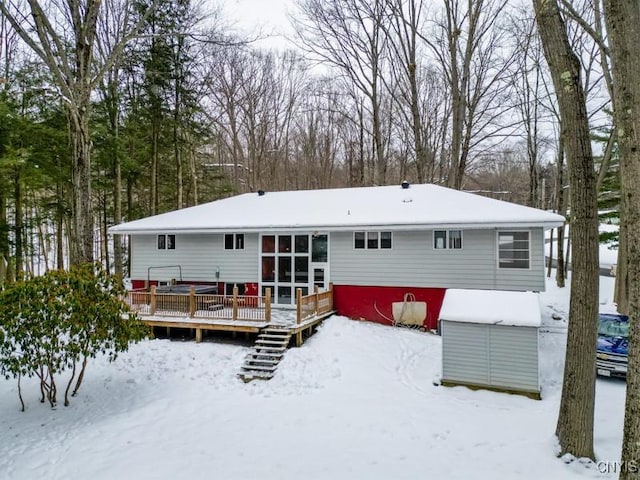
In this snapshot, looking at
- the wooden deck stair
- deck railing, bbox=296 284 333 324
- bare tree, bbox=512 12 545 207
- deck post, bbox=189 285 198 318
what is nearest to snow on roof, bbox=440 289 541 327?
deck railing, bbox=296 284 333 324

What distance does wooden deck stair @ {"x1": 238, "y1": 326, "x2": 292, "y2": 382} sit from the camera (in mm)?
8711

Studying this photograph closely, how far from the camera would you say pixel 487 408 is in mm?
7238

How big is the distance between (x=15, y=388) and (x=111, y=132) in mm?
11751

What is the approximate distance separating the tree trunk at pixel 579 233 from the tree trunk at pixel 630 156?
4.67ft

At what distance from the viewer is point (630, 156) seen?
3715 mm

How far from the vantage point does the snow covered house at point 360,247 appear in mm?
10961

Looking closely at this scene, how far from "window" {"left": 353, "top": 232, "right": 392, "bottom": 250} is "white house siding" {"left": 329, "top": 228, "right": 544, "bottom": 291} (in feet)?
0.43

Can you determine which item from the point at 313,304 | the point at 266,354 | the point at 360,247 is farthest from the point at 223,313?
the point at 360,247

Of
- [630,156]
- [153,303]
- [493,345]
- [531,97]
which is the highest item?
[531,97]

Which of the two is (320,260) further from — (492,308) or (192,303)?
(492,308)

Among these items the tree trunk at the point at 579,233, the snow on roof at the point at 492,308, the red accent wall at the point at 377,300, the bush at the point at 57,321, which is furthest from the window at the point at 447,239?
the bush at the point at 57,321

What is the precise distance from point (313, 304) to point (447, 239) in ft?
14.5

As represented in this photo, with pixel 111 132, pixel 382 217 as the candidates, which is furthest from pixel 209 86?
pixel 382 217

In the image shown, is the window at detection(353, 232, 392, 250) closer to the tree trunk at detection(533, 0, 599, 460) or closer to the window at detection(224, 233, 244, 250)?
the window at detection(224, 233, 244, 250)
